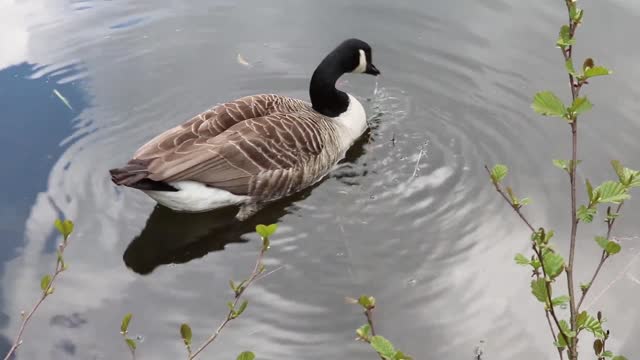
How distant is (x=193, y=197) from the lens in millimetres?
5160

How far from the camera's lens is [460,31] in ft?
25.3

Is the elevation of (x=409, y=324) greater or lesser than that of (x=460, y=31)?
lesser

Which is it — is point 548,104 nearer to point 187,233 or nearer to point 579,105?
point 579,105

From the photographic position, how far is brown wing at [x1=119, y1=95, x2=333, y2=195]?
199 inches

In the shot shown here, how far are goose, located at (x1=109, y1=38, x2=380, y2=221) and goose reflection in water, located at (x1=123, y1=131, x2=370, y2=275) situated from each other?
10 centimetres

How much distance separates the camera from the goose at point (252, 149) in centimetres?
502

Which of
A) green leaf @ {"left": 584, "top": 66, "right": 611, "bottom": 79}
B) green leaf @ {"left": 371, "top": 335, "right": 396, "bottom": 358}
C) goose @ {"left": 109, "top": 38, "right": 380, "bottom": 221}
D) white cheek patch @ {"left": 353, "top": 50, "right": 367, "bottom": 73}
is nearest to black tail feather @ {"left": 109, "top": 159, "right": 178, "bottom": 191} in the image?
goose @ {"left": 109, "top": 38, "right": 380, "bottom": 221}

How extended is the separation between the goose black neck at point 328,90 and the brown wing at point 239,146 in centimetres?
29

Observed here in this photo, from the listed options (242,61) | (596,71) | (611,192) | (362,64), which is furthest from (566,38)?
(242,61)

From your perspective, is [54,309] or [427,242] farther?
[427,242]

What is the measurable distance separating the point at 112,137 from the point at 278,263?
237 cm

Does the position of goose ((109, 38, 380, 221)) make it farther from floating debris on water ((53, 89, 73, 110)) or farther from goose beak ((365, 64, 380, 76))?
floating debris on water ((53, 89, 73, 110))

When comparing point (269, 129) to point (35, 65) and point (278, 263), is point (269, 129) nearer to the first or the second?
point (278, 263)

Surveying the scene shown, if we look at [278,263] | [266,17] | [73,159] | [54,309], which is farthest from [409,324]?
[266,17]
